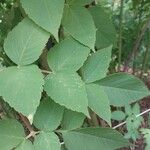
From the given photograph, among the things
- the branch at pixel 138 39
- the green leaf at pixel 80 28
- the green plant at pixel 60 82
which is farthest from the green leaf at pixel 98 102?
the branch at pixel 138 39

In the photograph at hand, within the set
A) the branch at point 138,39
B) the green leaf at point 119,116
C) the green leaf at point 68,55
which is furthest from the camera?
the branch at point 138,39

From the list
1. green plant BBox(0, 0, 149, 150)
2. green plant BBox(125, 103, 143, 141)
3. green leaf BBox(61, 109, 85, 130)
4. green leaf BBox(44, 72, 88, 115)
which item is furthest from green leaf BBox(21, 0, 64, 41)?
green plant BBox(125, 103, 143, 141)

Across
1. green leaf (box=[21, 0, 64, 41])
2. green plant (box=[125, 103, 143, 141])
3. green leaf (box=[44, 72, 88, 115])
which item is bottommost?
green plant (box=[125, 103, 143, 141])

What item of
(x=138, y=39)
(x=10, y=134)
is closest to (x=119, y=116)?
(x=10, y=134)

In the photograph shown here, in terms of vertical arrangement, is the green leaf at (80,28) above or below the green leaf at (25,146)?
above

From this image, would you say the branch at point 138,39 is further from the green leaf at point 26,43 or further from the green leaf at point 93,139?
the green leaf at point 26,43

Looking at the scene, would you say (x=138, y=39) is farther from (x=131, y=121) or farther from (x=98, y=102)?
(x=98, y=102)

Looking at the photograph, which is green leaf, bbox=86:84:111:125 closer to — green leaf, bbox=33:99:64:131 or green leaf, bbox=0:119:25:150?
green leaf, bbox=33:99:64:131
